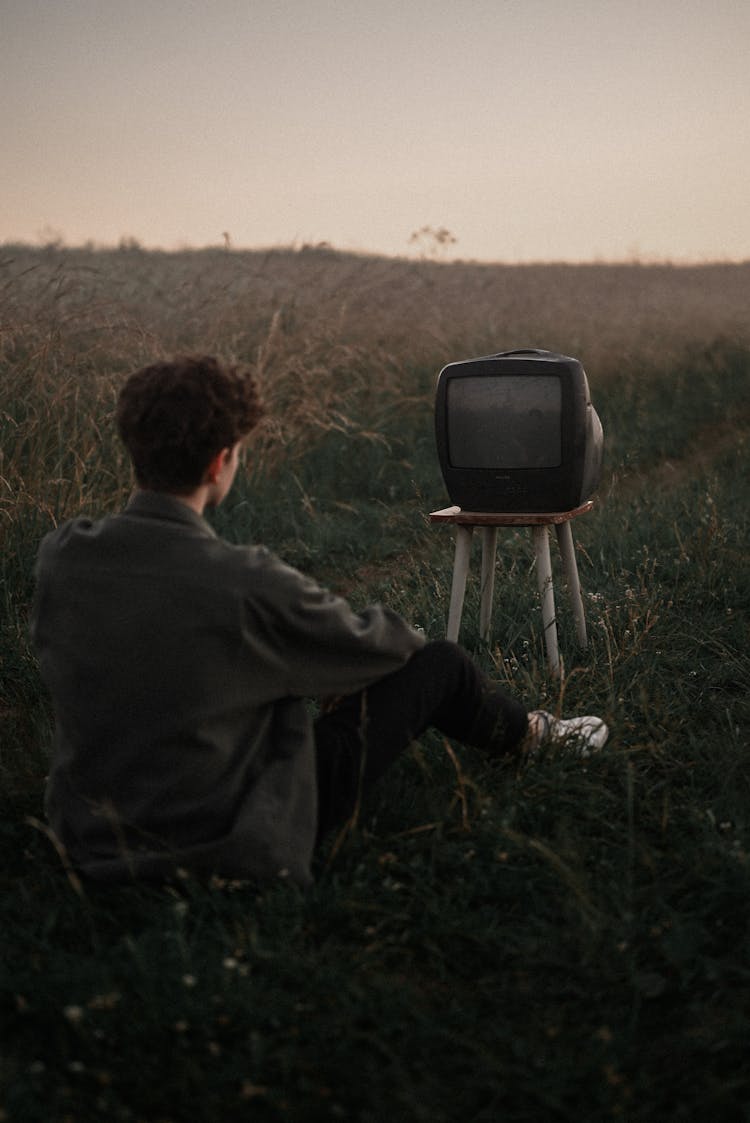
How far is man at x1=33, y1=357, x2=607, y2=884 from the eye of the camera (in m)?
2.15

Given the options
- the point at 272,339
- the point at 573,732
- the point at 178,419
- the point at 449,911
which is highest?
the point at 272,339

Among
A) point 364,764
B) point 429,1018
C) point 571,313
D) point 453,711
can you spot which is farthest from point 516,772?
point 571,313

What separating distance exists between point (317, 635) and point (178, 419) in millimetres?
562

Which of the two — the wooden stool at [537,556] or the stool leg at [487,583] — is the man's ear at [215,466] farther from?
the stool leg at [487,583]

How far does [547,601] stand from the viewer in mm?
3965

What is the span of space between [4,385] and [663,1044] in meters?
4.88

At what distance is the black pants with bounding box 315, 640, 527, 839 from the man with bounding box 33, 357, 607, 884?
4.7 inches

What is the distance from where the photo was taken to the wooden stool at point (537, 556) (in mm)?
3947

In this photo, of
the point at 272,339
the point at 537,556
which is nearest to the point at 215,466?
the point at 537,556

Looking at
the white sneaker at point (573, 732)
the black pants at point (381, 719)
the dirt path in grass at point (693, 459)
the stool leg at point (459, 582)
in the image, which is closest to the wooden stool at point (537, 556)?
the stool leg at point (459, 582)

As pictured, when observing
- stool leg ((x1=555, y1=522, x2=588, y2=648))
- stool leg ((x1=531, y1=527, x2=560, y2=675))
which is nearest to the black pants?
stool leg ((x1=531, y1=527, x2=560, y2=675))

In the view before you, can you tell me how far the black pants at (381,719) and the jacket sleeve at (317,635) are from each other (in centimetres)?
13

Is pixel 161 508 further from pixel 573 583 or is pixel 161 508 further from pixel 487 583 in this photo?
pixel 573 583

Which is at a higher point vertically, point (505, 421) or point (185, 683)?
point (505, 421)
